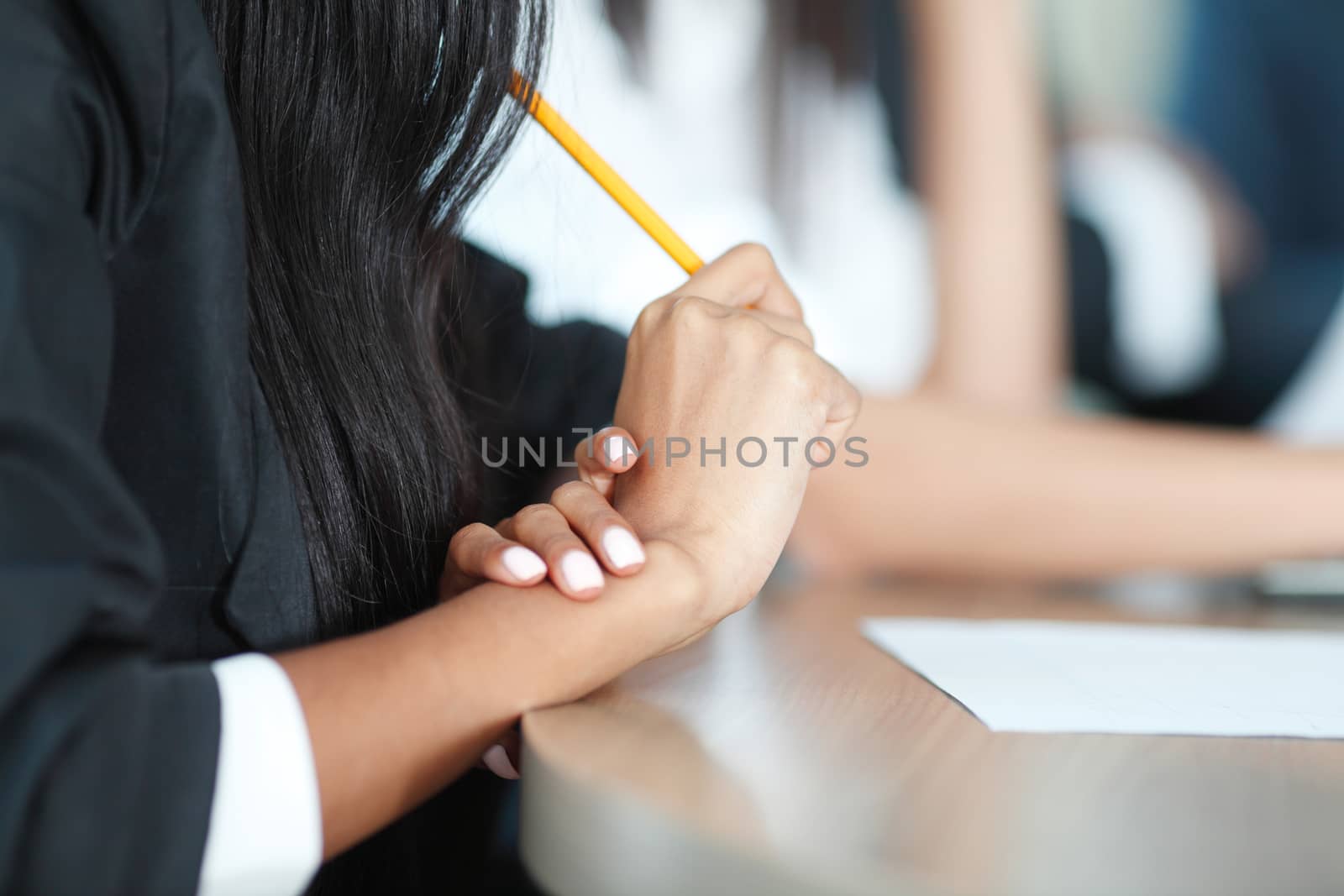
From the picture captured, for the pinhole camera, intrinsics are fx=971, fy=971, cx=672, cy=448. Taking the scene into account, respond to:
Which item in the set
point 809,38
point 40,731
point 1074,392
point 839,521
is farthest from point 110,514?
point 1074,392

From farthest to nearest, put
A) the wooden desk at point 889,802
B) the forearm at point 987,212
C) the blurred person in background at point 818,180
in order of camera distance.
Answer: the forearm at point 987,212 < the blurred person in background at point 818,180 < the wooden desk at point 889,802

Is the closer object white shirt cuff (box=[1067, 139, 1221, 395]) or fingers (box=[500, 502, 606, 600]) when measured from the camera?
fingers (box=[500, 502, 606, 600])

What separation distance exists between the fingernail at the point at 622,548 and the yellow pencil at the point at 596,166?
Answer: 167mm

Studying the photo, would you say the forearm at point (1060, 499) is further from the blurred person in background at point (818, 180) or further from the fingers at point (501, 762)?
the fingers at point (501, 762)

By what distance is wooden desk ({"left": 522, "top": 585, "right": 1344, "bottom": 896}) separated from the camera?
20 centimetres

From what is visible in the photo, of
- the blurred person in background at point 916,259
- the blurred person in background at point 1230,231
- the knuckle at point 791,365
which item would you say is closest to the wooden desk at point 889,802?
the knuckle at point 791,365

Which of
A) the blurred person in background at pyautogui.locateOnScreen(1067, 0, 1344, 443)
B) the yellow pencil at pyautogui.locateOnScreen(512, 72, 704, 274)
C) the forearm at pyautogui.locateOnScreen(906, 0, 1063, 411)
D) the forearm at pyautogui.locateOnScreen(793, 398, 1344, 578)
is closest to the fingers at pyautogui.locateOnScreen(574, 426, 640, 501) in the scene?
the yellow pencil at pyautogui.locateOnScreen(512, 72, 704, 274)

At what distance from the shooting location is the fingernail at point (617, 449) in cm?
38

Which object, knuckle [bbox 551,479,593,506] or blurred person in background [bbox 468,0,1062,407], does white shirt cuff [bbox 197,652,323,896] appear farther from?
blurred person in background [bbox 468,0,1062,407]

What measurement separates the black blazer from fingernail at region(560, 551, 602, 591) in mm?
110

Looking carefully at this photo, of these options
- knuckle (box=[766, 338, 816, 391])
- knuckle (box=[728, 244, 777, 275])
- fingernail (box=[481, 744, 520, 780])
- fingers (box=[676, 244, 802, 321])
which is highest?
knuckle (box=[728, 244, 777, 275])

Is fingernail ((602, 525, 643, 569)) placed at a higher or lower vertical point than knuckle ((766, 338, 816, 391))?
lower

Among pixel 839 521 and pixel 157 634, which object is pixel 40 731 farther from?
pixel 839 521

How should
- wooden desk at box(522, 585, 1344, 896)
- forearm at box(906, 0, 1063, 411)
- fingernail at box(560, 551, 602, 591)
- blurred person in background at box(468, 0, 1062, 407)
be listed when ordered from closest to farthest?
wooden desk at box(522, 585, 1344, 896)
fingernail at box(560, 551, 602, 591)
blurred person in background at box(468, 0, 1062, 407)
forearm at box(906, 0, 1063, 411)
